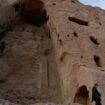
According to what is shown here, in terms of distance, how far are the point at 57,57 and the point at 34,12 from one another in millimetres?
2859

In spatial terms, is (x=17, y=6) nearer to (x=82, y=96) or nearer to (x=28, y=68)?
(x=28, y=68)

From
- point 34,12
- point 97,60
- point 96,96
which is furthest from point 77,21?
point 96,96

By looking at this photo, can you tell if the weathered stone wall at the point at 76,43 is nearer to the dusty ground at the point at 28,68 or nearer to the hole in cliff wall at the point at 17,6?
the dusty ground at the point at 28,68

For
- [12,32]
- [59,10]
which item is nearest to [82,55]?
[59,10]

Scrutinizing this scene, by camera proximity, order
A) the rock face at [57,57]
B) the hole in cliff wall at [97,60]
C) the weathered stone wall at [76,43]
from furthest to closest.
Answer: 1. the hole in cliff wall at [97,60]
2. the rock face at [57,57]
3. the weathered stone wall at [76,43]

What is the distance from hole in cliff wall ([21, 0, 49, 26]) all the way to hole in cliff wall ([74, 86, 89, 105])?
172 inches

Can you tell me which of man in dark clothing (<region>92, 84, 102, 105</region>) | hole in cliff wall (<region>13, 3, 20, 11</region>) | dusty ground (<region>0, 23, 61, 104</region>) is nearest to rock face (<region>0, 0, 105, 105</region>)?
dusty ground (<region>0, 23, 61, 104</region>)

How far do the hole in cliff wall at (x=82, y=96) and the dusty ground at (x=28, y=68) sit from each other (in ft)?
3.97

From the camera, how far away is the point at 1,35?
1431 centimetres

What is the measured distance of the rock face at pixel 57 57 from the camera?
1161 cm

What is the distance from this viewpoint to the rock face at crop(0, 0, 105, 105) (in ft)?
38.1

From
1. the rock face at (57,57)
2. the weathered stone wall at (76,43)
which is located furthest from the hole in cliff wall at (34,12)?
the weathered stone wall at (76,43)

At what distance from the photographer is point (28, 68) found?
44.2 ft

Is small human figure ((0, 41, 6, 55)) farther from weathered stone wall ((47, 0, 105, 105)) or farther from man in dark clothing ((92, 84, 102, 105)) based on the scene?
man in dark clothing ((92, 84, 102, 105))
